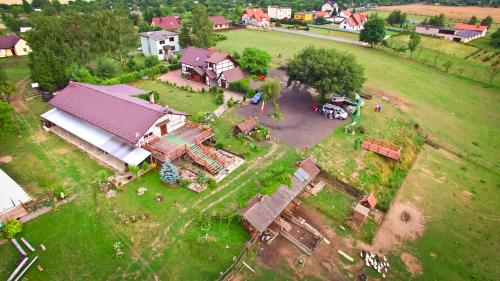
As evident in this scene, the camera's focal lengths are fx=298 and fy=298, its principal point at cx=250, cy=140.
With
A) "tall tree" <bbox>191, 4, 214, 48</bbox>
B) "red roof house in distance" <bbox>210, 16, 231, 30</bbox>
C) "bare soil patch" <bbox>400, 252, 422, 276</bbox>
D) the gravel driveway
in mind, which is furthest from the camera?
"red roof house in distance" <bbox>210, 16, 231, 30</bbox>

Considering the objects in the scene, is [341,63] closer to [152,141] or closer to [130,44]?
[152,141]

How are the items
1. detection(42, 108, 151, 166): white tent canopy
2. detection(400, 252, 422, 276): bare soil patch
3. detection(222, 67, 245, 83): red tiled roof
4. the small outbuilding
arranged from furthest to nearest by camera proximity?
1. detection(222, 67, 245, 83): red tiled roof
2. the small outbuilding
3. detection(42, 108, 151, 166): white tent canopy
4. detection(400, 252, 422, 276): bare soil patch

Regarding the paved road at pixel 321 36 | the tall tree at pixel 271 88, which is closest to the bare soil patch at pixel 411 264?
the tall tree at pixel 271 88

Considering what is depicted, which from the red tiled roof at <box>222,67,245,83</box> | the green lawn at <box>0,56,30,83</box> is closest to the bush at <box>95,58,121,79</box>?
the green lawn at <box>0,56,30,83</box>

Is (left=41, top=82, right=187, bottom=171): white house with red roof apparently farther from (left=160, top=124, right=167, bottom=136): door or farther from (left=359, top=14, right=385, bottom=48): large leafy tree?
(left=359, top=14, right=385, bottom=48): large leafy tree

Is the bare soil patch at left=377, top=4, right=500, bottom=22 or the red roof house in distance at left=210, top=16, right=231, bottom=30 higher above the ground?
the bare soil patch at left=377, top=4, right=500, bottom=22

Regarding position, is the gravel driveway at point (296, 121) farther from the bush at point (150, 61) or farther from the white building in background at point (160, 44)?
the white building in background at point (160, 44)

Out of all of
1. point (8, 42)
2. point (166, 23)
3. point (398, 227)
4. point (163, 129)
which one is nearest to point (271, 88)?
point (163, 129)

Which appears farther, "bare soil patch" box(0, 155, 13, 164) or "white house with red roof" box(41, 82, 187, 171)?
"bare soil patch" box(0, 155, 13, 164)
